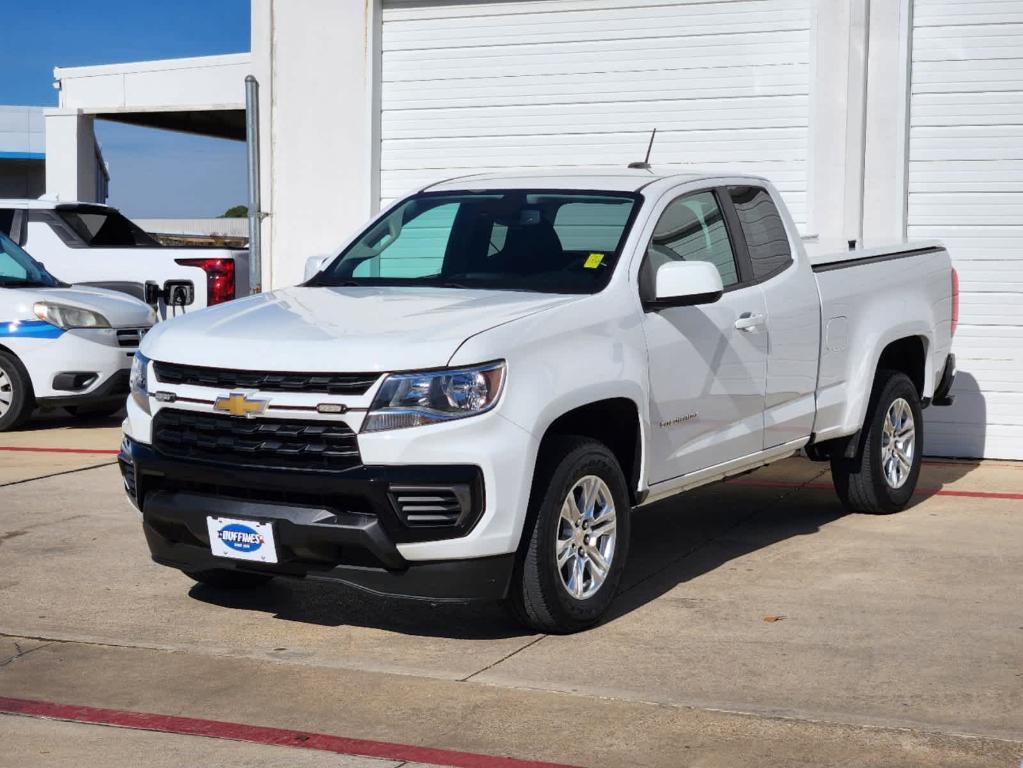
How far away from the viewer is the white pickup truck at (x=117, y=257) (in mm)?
13359

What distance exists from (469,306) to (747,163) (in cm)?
588

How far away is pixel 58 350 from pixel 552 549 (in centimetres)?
738

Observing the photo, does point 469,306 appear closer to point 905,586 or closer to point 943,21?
point 905,586

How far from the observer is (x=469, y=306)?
5969 mm

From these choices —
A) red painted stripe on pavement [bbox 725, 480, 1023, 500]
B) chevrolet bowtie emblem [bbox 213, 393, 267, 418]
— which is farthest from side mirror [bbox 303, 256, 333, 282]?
red painted stripe on pavement [bbox 725, 480, 1023, 500]

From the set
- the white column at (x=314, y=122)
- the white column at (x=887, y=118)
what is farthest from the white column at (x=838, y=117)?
the white column at (x=314, y=122)

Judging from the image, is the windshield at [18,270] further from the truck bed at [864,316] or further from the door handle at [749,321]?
the door handle at [749,321]

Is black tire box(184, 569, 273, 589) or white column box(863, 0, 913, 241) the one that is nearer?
black tire box(184, 569, 273, 589)

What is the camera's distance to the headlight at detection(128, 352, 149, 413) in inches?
237

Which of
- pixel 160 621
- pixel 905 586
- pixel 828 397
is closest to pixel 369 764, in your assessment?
pixel 160 621

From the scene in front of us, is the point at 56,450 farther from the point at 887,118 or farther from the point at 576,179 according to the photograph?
the point at 887,118

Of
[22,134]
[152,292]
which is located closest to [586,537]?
[152,292]

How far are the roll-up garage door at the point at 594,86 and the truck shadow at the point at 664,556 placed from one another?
8.88ft

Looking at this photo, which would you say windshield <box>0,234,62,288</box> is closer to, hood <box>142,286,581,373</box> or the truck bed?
hood <box>142,286,581,373</box>
